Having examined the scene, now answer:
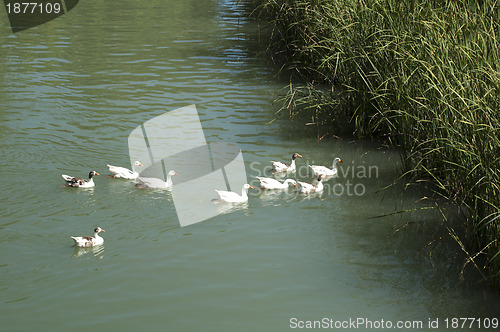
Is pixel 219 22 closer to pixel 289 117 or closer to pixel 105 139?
pixel 289 117

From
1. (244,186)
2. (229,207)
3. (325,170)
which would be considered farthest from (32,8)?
(229,207)

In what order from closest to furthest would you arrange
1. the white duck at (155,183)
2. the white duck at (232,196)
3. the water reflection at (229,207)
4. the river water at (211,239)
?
the river water at (211,239)
the water reflection at (229,207)
the white duck at (232,196)
the white duck at (155,183)

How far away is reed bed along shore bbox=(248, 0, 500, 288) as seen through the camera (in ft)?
25.7

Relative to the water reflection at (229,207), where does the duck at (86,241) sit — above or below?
above

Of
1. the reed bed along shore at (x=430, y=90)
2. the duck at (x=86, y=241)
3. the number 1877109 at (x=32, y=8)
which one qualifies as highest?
the reed bed along shore at (x=430, y=90)

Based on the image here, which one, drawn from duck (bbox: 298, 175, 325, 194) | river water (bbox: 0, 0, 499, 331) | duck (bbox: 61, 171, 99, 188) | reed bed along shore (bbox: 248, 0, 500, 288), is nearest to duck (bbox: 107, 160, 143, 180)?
river water (bbox: 0, 0, 499, 331)

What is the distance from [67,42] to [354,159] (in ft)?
37.6

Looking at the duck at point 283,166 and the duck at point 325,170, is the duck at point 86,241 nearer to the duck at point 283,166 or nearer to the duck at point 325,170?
the duck at point 283,166

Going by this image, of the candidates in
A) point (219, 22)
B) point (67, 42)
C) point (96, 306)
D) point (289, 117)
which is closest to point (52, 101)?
point (289, 117)

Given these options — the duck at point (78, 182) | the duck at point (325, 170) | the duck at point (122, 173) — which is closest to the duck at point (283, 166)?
the duck at point (325, 170)

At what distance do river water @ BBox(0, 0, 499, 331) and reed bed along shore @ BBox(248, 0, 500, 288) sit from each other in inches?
19.4

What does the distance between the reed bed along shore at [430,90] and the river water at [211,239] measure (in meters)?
0.49

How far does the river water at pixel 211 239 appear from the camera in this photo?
7.26 m

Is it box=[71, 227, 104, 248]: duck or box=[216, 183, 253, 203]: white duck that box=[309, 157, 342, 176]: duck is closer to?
box=[216, 183, 253, 203]: white duck
